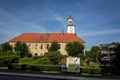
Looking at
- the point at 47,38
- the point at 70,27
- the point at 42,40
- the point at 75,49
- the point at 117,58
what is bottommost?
the point at 117,58

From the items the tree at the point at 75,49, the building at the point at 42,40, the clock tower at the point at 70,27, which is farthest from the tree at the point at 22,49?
the clock tower at the point at 70,27

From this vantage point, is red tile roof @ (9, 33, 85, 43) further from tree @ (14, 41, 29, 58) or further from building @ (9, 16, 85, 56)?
tree @ (14, 41, 29, 58)

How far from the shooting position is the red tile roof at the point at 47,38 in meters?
104

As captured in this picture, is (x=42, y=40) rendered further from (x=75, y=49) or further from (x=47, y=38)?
(x=75, y=49)

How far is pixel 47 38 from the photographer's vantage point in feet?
346

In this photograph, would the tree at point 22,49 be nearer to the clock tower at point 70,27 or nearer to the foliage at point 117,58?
the clock tower at point 70,27

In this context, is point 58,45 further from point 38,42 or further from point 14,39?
point 14,39

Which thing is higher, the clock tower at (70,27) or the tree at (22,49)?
the clock tower at (70,27)

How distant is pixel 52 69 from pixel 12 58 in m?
16.0

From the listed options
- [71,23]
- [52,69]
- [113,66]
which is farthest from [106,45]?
[71,23]

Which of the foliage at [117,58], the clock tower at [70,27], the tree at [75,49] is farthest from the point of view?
the clock tower at [70,27]

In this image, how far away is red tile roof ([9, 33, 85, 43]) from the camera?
10350cm

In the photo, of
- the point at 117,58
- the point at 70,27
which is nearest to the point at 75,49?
the point at 70,27

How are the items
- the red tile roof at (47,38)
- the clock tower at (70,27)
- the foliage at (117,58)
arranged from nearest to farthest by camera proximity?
Result: 1. the foliage at (117,58)
2. the red tile roof at (47,38)
3. the clock tower at (70,27)
